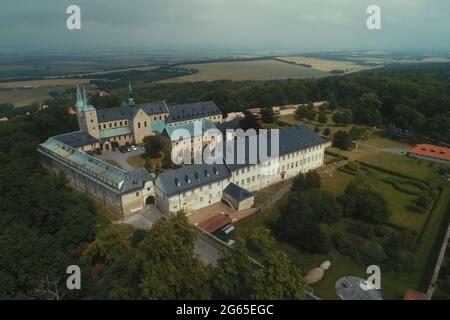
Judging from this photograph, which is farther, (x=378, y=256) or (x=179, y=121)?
(x=179, y=121)

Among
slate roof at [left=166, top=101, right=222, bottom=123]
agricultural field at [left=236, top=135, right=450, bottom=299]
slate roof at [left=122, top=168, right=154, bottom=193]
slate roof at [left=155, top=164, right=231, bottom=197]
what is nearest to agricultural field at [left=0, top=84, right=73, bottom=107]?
slate roof at [left=166, top=101, right=222, bottom=123]

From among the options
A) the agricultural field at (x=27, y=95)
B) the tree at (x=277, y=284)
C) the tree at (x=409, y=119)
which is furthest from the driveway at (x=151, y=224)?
the agricultural field at (x=27, y=95)

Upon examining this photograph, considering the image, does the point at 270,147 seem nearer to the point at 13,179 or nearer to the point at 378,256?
the point at 378,256

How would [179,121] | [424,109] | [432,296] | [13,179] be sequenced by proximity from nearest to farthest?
1. [432,296]
2. [13,179]
3. [179,121]
4. [424,109]

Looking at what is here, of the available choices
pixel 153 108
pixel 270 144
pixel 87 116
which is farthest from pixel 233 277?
pixel 153 108

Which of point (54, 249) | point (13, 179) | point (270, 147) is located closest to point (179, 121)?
point (270, 147)

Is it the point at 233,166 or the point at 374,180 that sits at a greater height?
the point at 233,166

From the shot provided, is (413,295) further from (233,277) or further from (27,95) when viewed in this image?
(27,95)

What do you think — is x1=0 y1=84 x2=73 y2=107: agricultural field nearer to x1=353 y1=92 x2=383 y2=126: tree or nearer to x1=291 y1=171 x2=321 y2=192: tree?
x1=353 y1=92 x2=383 y2=126: tree
